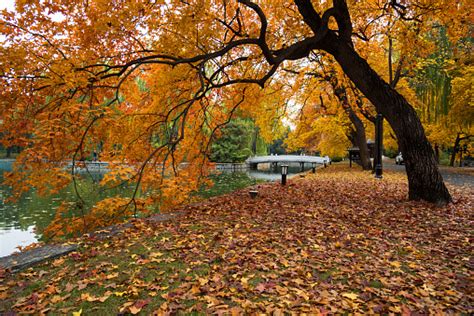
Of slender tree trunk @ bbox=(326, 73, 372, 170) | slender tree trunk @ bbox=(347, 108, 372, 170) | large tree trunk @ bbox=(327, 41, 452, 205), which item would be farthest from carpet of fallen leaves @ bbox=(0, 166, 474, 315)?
slender tree trunk @ bbox=(347, 108, 372, 170)

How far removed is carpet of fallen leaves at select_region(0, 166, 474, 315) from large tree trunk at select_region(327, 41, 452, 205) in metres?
1.02

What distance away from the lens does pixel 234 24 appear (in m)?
9.78

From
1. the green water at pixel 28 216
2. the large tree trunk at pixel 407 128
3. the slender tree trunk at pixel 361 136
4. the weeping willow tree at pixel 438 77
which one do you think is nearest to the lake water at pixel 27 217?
the green water at pixel 28 216

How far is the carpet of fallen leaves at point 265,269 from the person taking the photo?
9.73ft

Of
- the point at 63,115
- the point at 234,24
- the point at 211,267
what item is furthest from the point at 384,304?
the point at 234,24

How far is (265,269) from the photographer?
372 cm

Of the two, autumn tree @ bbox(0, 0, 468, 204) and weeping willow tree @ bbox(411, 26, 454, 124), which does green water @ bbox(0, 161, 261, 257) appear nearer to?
autumn tree @ bbox(0, 0, 468, 204)

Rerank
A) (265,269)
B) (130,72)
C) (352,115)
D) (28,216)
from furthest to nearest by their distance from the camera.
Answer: (352,115), (28,216), (130,72), (265,269)

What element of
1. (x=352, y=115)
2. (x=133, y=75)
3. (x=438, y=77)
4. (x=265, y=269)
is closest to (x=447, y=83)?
(x=438, y=77)

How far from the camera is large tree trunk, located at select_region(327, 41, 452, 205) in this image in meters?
7.26

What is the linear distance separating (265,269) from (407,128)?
5624 mm

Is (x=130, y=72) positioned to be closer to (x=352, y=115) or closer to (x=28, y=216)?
(x=28, y=216)

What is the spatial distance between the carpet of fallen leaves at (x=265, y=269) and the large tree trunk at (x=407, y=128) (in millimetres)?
1021

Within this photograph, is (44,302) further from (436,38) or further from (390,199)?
(436,38)
